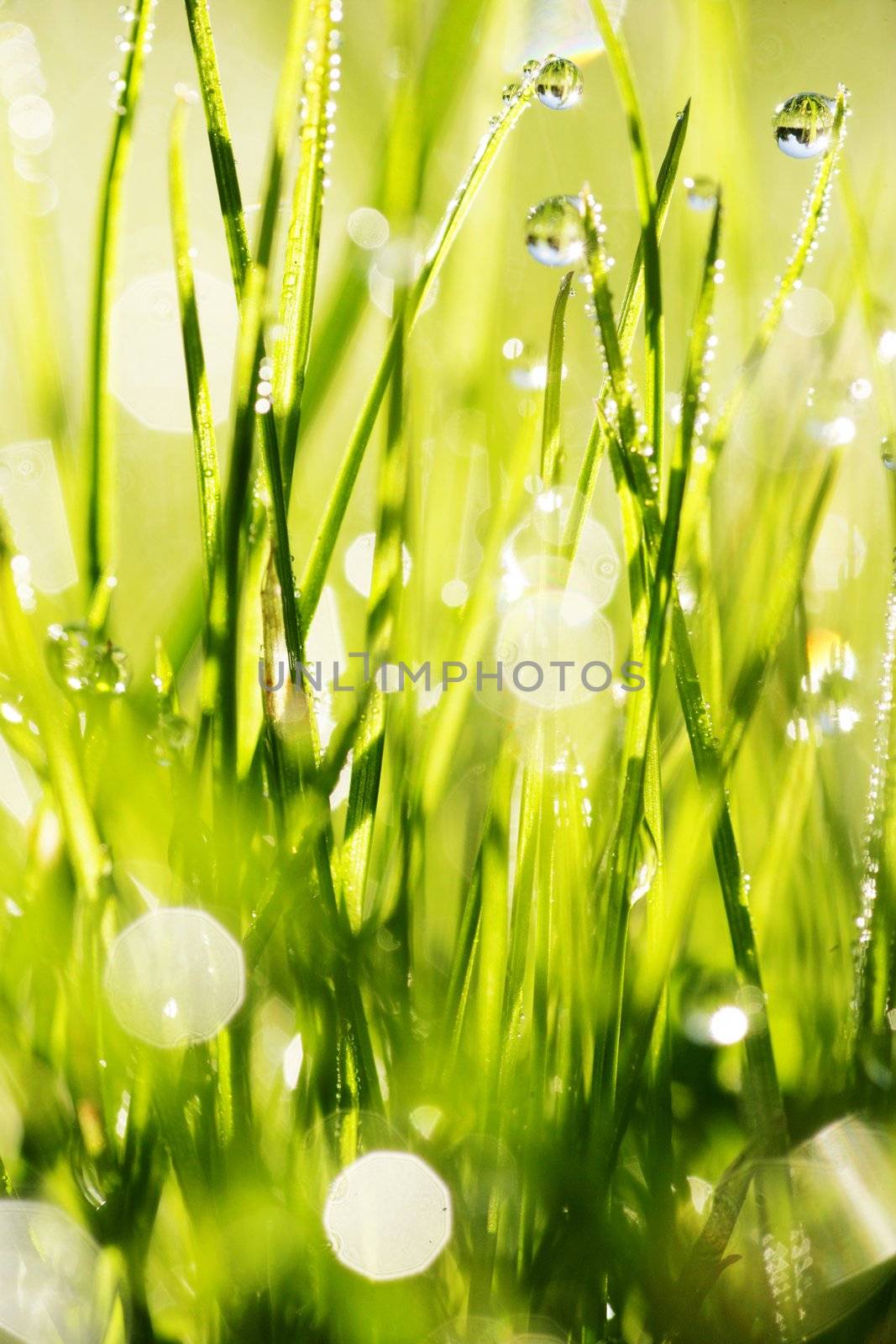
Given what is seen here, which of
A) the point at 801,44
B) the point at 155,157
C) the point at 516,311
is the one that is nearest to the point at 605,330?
the point at 516,311

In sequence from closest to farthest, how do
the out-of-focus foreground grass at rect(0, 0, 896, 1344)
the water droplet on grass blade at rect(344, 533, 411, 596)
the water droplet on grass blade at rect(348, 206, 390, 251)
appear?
the out-of-focus foreground grass at rect(0, 0, 896, 1344), the water droplet on grass blade at rect(348, 206, 390, 251), the water droplet on grass blade at rect(344, 533, 411, 596)

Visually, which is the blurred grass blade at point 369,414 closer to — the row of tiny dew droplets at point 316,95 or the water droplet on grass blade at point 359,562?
the row of tiny dew droplets at point 316,95

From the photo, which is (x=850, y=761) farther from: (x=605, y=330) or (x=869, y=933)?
(x=605, y=330)

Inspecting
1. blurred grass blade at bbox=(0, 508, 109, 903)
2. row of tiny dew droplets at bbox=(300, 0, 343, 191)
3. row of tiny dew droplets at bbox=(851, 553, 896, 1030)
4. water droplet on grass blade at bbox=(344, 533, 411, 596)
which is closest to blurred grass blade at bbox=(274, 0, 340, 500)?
row of tiny dew droplets at bbox=(300, 0, 343, 191)

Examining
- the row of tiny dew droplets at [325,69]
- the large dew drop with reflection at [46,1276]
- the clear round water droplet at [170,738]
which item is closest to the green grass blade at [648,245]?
the row of tiny dew droplets at [325,69]

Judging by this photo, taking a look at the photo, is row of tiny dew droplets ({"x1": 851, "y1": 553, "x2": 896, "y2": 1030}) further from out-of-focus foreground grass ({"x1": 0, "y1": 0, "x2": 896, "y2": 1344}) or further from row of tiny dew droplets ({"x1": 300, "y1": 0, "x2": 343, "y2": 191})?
row of tiny dew droplets ({"x1": 300, "y1": 0, "x2": 343, "y2": 191})
